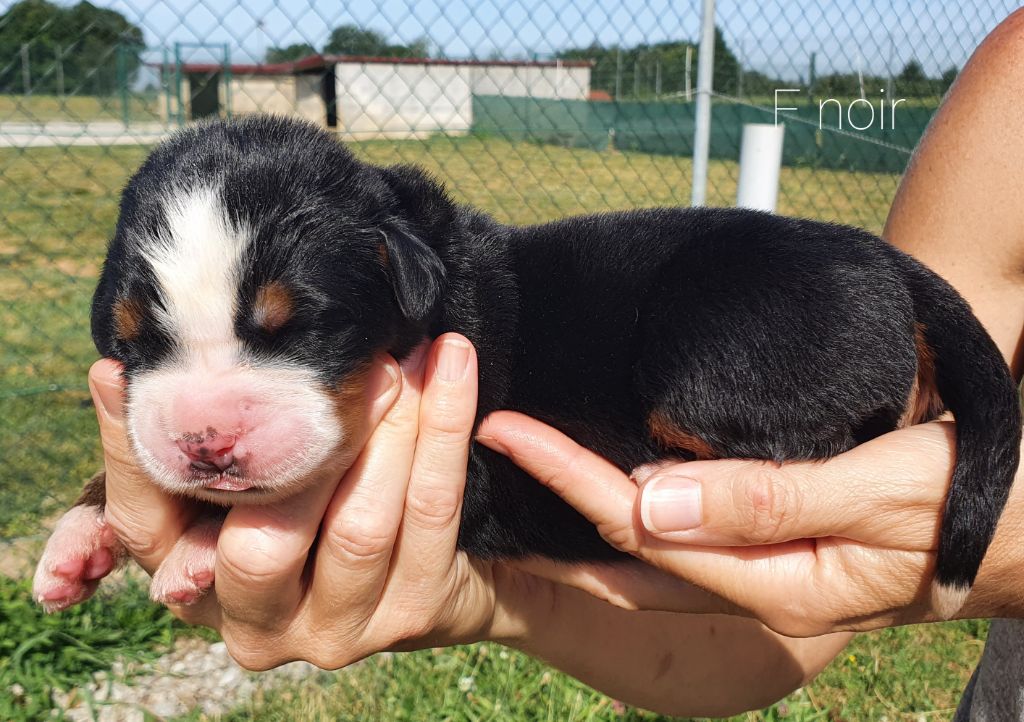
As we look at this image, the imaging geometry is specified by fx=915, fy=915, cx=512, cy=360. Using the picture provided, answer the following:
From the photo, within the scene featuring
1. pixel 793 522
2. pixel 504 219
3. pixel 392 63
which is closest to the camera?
pixel 793 522

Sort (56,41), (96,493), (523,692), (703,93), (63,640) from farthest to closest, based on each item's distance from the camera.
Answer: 1. (56,41)
2. (703,93)
3. (63,640)
4. (523,692)
5. (96,493)

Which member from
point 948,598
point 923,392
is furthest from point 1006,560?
point 923,392

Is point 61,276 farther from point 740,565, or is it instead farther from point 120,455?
point 740,565

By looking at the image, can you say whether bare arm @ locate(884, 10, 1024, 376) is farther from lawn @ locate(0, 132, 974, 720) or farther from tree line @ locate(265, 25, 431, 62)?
tree line @ locate(265, 25, 431, 62)

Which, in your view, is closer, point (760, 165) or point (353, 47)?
point (760, 165)

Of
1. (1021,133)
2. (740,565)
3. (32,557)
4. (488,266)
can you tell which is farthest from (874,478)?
(32,557)

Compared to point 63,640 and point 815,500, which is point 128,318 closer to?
point 815,500

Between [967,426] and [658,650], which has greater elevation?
[967,426]
